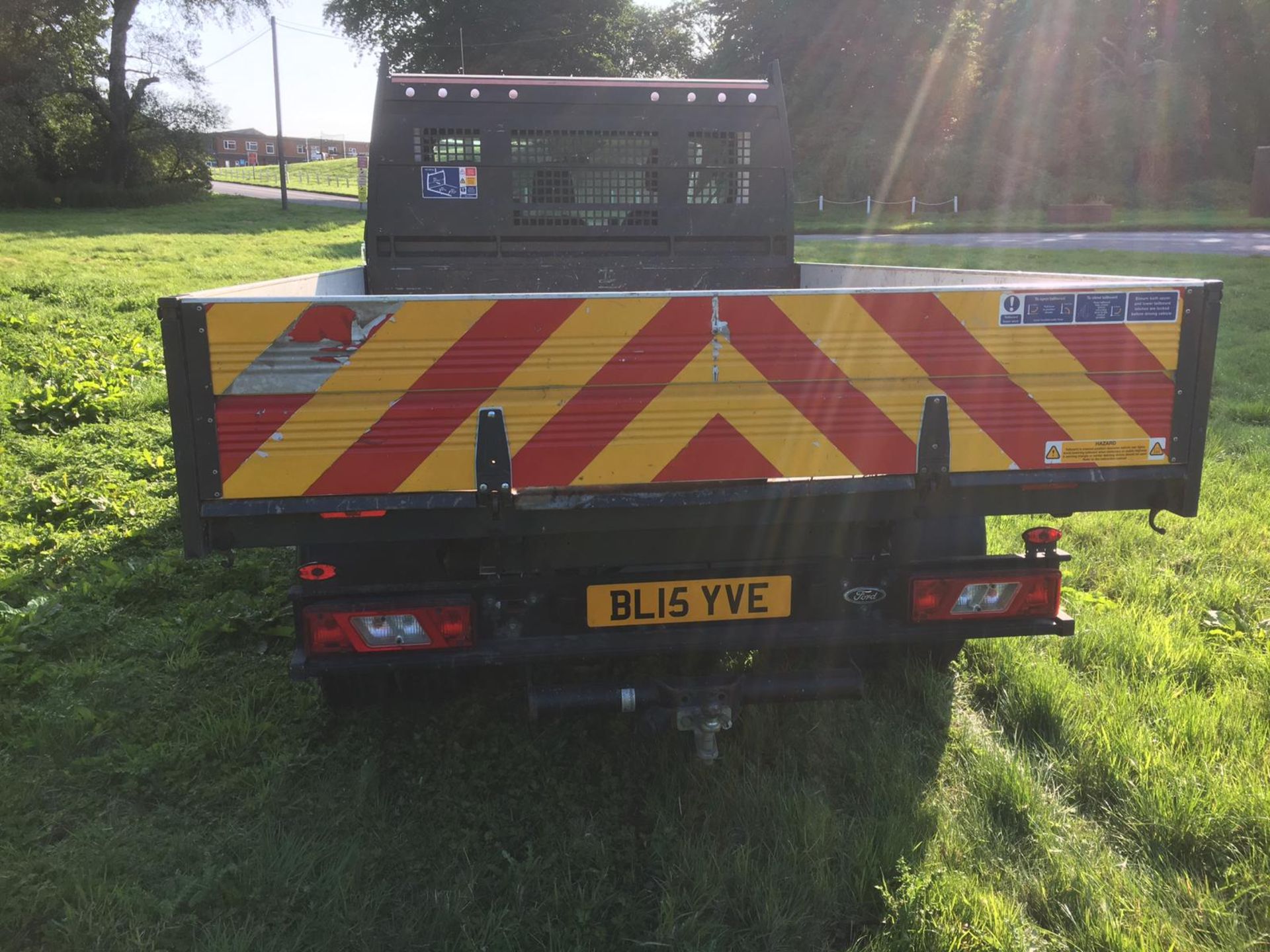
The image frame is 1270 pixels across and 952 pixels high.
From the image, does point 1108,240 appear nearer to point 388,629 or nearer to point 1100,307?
point 1100,307

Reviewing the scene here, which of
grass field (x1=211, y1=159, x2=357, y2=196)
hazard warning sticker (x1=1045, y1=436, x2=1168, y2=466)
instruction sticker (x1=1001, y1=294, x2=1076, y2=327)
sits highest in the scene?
grass field (x1=211, y1=159, x2=357, y2=196)

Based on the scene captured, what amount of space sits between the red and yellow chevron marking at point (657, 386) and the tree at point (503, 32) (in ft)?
148

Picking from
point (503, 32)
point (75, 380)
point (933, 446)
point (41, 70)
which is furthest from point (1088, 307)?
point (503, 32)

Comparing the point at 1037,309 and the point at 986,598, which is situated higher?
the point at 1037,309

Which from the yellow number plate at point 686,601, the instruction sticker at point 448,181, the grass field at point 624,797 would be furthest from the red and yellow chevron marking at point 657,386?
the instruction sticker at point 448,181

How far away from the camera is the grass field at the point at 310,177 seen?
5440 centimetres

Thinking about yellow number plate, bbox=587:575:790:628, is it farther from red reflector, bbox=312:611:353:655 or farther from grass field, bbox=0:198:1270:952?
red reflector, bbox=312:611:353:655

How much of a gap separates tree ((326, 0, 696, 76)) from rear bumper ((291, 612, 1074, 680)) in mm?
45168

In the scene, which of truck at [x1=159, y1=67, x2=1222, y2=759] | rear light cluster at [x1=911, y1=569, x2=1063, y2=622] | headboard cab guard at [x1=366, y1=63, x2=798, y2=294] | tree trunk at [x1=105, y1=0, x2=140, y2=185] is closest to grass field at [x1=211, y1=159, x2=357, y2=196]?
tree trunk at [x1=105, y1=0, x2=140, y2=185]

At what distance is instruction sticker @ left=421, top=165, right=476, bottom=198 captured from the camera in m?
5.02

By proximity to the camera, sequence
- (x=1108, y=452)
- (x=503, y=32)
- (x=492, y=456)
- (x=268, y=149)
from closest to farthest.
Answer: (x=492, y=456) → (x=1108, y=452) → (x=503, y=32) → (x=268, y=149)

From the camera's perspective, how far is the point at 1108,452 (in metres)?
2.77

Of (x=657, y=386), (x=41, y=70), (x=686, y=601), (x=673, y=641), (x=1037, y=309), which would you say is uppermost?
(x=41, y=70)

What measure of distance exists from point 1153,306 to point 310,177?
6744 cm
